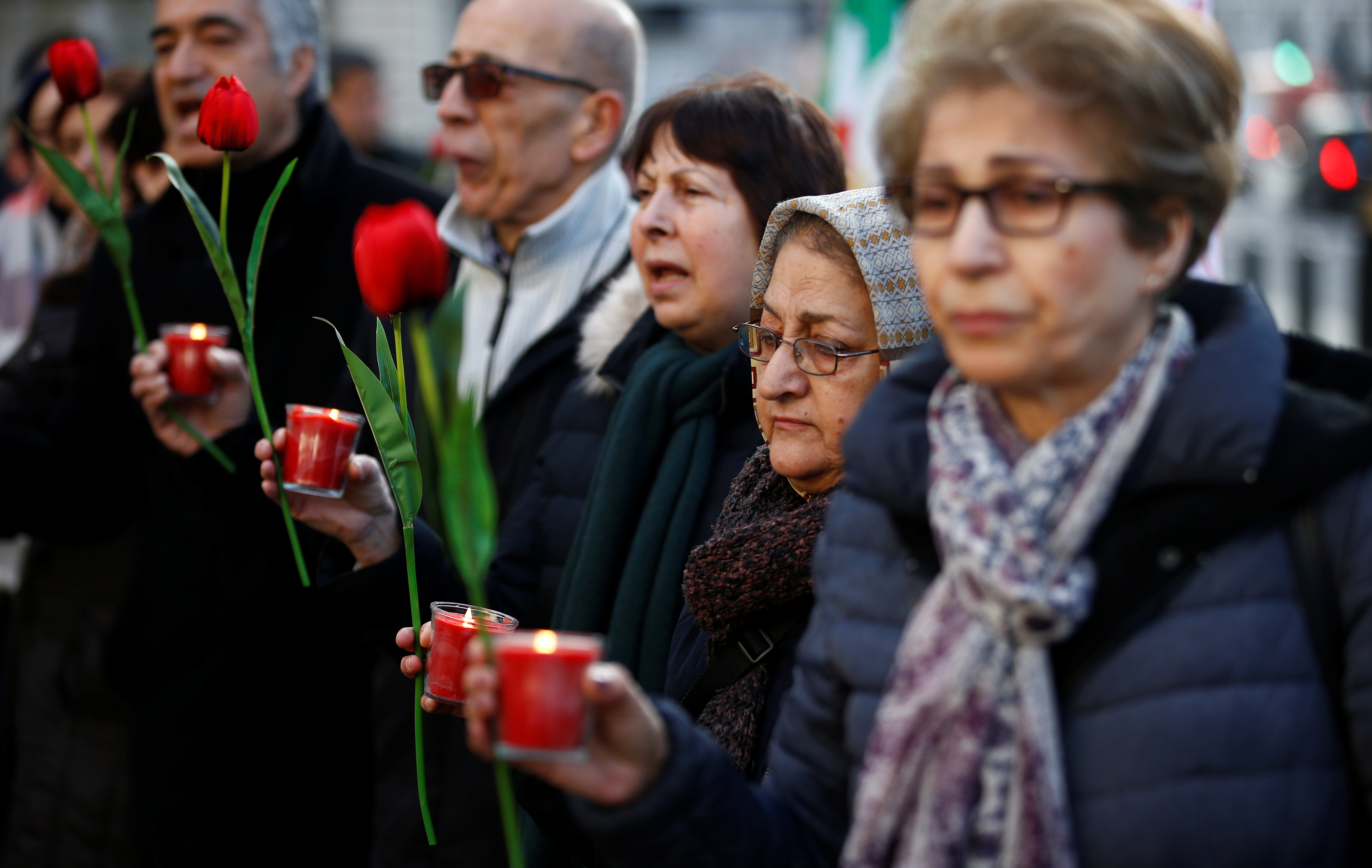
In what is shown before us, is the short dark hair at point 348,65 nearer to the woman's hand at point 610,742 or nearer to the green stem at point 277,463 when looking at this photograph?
the green stem at point 277,463

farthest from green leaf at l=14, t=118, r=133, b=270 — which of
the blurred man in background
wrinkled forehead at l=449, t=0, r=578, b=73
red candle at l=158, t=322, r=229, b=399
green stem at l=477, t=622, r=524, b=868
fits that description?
the blurred man in background

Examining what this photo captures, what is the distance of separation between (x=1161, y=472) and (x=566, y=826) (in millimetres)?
1118

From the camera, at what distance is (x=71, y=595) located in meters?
3.59

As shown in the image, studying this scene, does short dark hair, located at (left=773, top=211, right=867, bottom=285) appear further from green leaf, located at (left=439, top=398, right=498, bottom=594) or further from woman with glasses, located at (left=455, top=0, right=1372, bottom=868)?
green leaf, located at (left=439, top=398, right=498, bottom=594)

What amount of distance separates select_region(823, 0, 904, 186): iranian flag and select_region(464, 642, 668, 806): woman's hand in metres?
4.60

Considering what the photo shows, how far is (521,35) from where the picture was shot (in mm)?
3170

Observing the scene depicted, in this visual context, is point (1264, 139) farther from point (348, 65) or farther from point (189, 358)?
point (189, 358)

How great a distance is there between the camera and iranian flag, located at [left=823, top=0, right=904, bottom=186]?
19.1ft

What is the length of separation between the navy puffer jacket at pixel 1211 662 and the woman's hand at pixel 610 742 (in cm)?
2

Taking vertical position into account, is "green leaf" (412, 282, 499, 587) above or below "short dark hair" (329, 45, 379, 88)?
below

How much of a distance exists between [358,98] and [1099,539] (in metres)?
6.84

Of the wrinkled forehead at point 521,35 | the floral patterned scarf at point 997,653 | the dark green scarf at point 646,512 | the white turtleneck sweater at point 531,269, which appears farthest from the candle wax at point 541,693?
the wrinkled forehead at point 521,35

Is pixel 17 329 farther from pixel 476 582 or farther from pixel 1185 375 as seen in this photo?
pixel 1185 375

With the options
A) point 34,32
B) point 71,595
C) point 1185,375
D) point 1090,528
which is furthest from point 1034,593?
point 34,32
